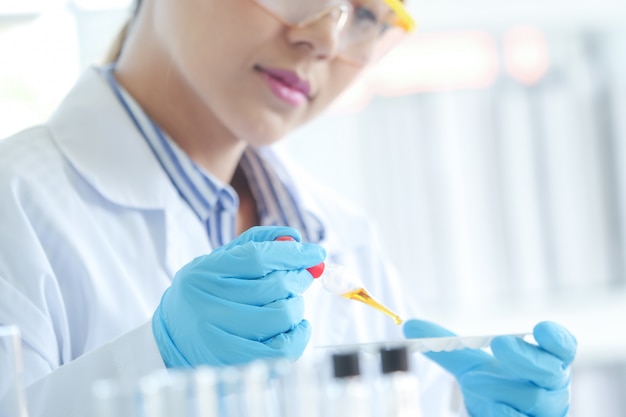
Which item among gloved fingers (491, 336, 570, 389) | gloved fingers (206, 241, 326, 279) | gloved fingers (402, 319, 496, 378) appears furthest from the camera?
gloved fingers (402, 319, 496, 378)

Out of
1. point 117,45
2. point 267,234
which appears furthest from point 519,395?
point 117,45

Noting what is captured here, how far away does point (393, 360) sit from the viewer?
0.68 m

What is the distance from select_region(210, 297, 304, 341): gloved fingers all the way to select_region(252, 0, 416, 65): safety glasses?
45 centimetres

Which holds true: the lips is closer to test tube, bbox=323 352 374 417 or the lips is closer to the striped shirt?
the striped shirt

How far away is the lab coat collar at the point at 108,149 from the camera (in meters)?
1.25

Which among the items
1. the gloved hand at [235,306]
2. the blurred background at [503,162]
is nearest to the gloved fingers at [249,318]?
the gloved hand at [235,306]

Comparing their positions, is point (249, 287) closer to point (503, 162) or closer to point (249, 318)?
point (249, 318)

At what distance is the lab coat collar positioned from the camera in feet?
4.11

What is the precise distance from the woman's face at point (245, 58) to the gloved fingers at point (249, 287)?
0.37 m

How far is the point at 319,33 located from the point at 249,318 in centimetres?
47

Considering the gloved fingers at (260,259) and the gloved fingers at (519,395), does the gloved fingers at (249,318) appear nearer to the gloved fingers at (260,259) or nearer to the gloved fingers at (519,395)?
the gloved fingers at (260,259)

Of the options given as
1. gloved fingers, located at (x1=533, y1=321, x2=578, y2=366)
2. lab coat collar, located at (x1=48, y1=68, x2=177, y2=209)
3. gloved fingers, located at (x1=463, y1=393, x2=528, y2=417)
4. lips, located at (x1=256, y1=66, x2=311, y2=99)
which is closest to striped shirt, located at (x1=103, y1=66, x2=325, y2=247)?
lab coat collar, located at (x1=48, y1=68, x2=177, y2=209)

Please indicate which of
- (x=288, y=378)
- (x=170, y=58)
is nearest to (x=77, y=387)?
(x=288, y=378)

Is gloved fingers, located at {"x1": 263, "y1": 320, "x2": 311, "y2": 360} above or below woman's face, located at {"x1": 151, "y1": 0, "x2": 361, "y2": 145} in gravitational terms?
below
